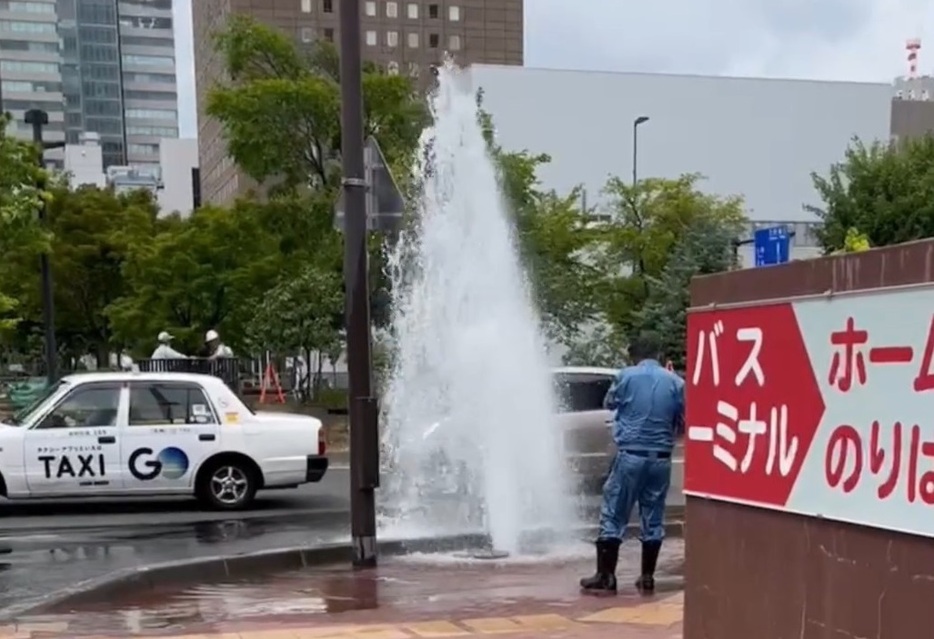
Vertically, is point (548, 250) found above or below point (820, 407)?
above

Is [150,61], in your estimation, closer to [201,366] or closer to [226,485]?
[201,366]

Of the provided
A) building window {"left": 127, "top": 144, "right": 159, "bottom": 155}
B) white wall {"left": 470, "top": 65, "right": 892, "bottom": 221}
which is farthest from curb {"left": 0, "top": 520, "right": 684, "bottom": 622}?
building window {"left": 127, "top": 144, "right": 159, "bottom": 155}

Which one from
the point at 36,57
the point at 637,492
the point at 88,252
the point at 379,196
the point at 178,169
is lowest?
the point at 637,492

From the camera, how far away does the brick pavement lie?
6.52 metres

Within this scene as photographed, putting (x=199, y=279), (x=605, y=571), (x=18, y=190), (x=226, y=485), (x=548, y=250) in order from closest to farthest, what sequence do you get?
(x=605, y=571) → (x=226, y=485) → (x=18, y=190) → (x=548, y=250) → (x=199, y=279)

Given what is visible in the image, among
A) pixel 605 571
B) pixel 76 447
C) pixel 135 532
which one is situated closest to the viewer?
pixel 605 571

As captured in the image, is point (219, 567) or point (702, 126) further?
point (702, 126)

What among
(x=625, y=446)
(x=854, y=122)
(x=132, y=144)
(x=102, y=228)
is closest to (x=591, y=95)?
(x=854, y=122)

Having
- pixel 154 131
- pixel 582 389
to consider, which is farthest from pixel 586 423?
pixel 154 131

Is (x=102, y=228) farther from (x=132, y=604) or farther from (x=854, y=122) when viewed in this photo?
(x=854, y=122)

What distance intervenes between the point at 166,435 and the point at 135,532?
4.23ft

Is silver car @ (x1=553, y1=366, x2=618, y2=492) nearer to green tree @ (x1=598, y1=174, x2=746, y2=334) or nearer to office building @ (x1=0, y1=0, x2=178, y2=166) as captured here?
green tree @ (x1=598, y1=174, x2=746, y2=334)

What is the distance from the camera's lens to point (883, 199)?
32.5 meters

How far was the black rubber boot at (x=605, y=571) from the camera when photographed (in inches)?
301
